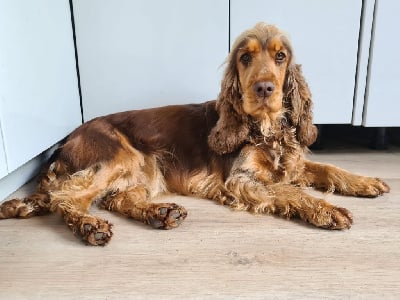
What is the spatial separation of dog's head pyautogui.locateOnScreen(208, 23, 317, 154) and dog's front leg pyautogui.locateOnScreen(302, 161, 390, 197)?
0.57 feet

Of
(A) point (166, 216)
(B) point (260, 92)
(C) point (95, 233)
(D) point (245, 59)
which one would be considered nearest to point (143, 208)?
(A) point (166, 216)

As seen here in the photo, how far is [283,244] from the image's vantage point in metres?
1.25

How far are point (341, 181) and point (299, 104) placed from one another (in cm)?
43

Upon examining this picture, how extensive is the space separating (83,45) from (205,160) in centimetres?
112

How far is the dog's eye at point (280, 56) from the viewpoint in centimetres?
156

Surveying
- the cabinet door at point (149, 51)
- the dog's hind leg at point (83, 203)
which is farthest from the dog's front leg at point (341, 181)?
the dog's hind leg at point (83, 203)

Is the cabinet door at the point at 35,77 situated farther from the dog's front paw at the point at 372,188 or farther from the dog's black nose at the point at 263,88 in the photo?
the dog's front paw at the point at 372,188

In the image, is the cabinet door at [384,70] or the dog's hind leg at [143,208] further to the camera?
the cabinet door at [384,70]

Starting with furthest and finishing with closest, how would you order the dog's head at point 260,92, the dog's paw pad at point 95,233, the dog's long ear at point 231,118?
the dog's long ear at point 231,118
the dog's head at point 260,92
the dog's paw pad at point 95,233

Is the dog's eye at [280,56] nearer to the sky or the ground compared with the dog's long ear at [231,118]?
nearer to the sky

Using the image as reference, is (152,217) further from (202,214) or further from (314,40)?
(314,40)

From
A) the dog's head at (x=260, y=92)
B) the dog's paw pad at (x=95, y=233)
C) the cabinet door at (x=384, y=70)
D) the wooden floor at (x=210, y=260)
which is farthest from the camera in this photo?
the cabinet door at (x=384, y=70)

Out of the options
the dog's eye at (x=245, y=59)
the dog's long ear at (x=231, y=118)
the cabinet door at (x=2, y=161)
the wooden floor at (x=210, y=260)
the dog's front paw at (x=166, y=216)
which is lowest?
the wooden floor at (x=210, y=260)

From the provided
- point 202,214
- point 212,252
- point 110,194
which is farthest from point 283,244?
point 110,194
